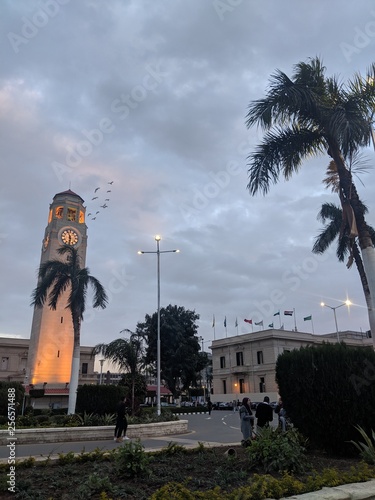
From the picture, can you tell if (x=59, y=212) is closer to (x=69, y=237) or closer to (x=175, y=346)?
(x=69, y=237)

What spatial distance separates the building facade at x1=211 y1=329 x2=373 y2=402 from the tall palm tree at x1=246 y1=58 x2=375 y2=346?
149 feet

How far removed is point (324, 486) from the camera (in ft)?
17.4

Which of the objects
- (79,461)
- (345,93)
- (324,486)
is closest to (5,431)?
(79,461)

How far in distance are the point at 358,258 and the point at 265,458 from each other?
47.8 ft

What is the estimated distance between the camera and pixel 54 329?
55000mm

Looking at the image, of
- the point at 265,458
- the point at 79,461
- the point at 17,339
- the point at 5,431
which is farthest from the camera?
the point at 17,339

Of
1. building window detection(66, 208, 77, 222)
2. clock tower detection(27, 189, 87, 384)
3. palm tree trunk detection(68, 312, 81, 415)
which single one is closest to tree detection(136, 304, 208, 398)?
clock tower detection(27, 189, 87, 384)

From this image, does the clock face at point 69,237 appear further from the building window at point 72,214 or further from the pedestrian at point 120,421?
the pedestrian at point 120,421

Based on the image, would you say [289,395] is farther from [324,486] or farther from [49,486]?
[49,486]

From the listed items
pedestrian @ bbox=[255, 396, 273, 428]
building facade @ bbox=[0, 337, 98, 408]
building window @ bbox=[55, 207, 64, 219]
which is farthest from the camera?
building facade @ bbox=[0, 337, 98, 408]

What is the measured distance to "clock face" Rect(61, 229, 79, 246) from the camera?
58769mm

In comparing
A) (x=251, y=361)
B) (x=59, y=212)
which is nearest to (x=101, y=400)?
(x=251, y=361)

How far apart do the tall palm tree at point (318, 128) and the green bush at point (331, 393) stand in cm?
253

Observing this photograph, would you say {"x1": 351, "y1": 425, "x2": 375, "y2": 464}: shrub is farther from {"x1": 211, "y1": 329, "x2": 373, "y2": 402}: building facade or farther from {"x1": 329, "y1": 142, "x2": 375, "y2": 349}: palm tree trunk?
{"x1": 211, "y1": 329, "x2": 373, "y2": 402}: building facade
